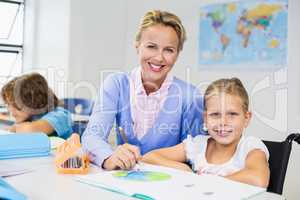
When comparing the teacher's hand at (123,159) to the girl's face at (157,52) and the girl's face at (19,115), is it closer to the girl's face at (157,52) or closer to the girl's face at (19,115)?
the girl's face at (157,52)

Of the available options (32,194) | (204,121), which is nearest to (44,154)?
(32,194)

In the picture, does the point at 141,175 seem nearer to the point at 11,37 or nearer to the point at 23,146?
the point at 23,146

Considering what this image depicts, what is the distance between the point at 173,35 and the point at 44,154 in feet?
2.06

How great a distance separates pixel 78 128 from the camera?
1.90 meters

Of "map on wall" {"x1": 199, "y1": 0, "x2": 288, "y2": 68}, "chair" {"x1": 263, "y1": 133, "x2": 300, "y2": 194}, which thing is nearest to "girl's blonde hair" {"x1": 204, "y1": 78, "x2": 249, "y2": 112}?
"chair" {"x1": 263, "y1": 133, "x2": 300, "y2": 194}

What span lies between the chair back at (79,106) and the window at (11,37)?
0.88 meters

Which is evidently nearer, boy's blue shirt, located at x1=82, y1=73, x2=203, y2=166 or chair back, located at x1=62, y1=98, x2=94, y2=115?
boy's blue shirt, located at x1=82, y1=73, x2=203, y2=166

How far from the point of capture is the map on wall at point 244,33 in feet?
6.81

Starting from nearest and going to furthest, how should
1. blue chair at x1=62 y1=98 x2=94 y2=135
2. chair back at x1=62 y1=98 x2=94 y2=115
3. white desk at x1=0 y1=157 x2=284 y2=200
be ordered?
white desk at x1=0 y1=157 x2=284 y2=200
blue chair at x1=62 y1=98 x2=94 y2=135
chair back at x1=62 y1=98 x2=94 y2=115

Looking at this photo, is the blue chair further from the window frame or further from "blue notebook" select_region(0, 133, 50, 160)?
the window frame

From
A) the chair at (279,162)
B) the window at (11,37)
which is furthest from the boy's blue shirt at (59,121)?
the window at (11,37)

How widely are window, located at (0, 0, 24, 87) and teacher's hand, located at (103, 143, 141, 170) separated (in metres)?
2.39

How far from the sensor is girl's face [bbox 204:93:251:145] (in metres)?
1.17

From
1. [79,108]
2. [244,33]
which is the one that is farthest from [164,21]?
[79,108]
